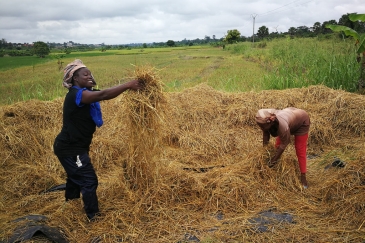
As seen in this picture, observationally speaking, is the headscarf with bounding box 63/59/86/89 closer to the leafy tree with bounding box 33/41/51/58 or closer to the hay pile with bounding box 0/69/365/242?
the hay pile with bounding box 0/69/365/242

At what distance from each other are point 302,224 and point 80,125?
249 centimetres

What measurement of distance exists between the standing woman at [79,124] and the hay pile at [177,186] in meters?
0.35

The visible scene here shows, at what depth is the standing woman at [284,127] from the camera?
3109 mm

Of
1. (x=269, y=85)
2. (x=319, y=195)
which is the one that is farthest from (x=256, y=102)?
(x=319, y=195)

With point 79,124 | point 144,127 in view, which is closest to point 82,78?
point 79,124

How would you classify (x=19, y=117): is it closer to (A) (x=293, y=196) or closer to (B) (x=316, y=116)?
(A) (x=293, y=196)

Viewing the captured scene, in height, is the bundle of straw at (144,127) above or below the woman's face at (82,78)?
below

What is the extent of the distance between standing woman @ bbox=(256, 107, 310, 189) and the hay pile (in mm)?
191

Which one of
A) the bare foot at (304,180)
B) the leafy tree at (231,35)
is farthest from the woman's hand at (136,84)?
the leafy tree at (231,35)

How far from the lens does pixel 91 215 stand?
301cm

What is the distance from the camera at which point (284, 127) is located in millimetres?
3145

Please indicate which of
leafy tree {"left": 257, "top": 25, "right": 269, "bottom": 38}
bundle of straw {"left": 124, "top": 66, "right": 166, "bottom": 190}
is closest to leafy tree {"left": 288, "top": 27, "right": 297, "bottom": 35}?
leafy tree {"left": 257, "top": 25, "right": 269, "bottom": 38}

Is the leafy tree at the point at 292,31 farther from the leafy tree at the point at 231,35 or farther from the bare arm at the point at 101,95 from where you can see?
the bare arm at the point at 101,95

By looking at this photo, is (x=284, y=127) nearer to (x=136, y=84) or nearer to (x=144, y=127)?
(x=144, y=127)
